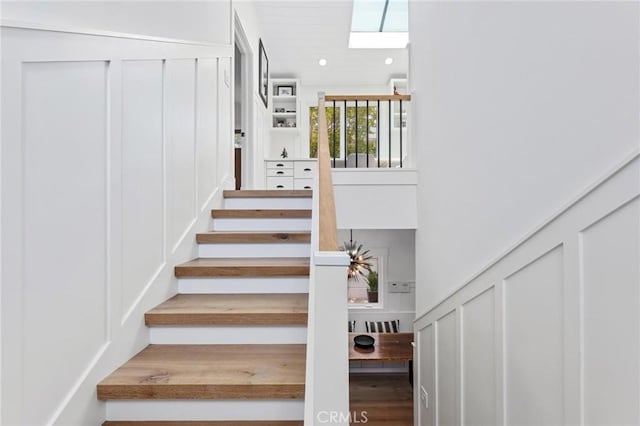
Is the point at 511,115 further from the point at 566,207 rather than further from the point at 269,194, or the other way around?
the point at 269,194

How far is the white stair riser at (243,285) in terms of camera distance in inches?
76.3

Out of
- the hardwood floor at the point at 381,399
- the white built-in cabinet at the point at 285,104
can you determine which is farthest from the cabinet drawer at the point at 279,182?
the hardwood floor at the point at 381,399

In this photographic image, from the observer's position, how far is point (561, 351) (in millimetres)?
1310

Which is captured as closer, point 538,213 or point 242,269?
point 538,213

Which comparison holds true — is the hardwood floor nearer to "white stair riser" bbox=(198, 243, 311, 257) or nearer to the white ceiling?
"white stair riser" bbox=(198, 243, 311, 257)

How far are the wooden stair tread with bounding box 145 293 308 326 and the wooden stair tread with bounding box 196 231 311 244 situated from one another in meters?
0.54

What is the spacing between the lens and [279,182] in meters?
5.64

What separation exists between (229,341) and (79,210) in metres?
0.83

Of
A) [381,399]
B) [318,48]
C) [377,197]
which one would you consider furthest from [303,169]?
[381,399]

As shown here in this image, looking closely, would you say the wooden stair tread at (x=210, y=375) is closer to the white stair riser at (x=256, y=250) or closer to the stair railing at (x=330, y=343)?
the stair railing at (x=330, y=343)

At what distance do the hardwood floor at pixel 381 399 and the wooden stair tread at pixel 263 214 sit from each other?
2.74 metres

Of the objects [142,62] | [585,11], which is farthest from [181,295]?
[585,11]

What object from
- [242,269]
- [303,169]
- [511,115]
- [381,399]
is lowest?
[381,399]

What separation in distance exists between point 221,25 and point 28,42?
2.37 meters
